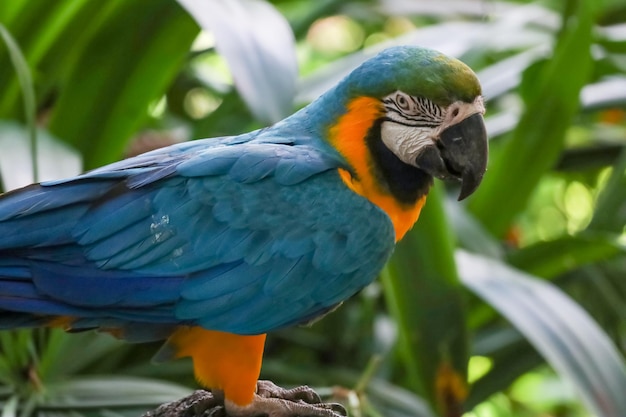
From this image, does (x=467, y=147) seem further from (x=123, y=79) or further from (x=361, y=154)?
(x=123, y=79)

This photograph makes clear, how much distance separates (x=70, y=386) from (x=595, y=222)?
77 centimetres

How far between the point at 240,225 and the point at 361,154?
12 cm

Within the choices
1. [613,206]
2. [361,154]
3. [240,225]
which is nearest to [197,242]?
[240,225]

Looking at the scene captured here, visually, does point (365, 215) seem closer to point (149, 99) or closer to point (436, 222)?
point (436, 222)

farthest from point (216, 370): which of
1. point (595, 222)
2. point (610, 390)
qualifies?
point (595, 222)

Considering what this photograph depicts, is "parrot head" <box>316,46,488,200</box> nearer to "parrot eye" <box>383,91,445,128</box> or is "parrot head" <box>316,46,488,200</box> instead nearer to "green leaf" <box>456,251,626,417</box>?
"parrot eye" <box>383,91,445,128</box>

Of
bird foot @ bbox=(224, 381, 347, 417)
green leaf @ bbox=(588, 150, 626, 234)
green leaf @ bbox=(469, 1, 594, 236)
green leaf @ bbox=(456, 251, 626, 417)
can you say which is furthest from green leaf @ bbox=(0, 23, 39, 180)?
green leaf @ bbox=(588, 150, 626, 234)

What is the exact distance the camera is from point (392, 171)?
77 centimetres

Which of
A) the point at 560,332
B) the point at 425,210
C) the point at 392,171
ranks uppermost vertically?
the point at 392,171

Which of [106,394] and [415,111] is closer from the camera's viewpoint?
[415,111]

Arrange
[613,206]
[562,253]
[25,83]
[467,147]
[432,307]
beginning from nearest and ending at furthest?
1. [467,147]
2. [25,83]
3. [432,307]
4. [562,253]
5. [613,206]

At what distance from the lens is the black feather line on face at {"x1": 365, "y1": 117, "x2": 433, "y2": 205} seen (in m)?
0.77

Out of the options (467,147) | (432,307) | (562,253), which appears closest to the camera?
(467,147)

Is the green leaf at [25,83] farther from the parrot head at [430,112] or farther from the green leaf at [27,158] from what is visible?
the parrot head at [430,112]
